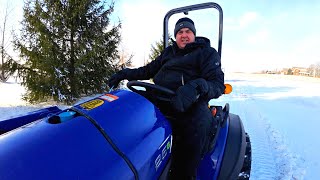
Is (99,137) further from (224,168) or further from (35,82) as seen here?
(35,82)

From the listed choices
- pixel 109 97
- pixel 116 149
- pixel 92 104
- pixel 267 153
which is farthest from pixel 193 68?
pixel 267 153

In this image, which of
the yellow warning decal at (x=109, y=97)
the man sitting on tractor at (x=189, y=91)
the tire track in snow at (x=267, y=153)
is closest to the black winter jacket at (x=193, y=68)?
the man sitting on tractor at (x=189, y=91)

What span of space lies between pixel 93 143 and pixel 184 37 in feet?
5.65

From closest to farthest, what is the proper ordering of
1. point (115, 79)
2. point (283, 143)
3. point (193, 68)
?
1. point (193, 68)
2. point (115, 79)
3. point (283, 143)

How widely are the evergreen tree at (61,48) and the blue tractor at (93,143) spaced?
8094 millimetres

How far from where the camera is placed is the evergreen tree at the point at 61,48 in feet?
31.8

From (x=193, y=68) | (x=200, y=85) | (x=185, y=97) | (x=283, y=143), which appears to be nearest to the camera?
(x=185, y=97)

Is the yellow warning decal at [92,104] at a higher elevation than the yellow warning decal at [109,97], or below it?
below

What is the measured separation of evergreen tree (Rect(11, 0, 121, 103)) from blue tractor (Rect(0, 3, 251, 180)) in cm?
809

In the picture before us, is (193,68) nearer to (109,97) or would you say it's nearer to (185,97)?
(185,97)

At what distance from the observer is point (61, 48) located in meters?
10.0

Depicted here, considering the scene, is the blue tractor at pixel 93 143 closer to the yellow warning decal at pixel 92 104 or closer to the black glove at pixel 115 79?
the yellow warning decal at pixel 92 104

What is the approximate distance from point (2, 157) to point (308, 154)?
476cm

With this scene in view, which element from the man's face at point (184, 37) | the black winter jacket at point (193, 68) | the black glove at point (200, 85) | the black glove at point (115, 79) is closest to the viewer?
the black glove at point (200, 85)
